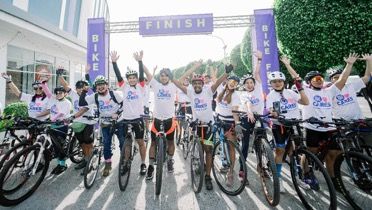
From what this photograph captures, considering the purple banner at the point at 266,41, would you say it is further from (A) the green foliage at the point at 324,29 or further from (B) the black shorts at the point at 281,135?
(B) the black shorts at the point at 281,135

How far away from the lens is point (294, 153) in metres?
→ 3.71

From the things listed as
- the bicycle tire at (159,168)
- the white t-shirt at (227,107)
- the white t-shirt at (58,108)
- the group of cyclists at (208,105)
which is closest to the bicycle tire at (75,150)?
the group of cyclists at (208,105)

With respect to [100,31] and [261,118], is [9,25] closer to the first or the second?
[100,31]

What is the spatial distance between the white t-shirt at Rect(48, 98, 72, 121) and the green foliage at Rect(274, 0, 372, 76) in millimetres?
8030

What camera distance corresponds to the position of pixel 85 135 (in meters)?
5.16

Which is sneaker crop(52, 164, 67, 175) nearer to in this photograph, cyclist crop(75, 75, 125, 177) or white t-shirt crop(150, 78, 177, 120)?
cyclist crop(75, 75, 125, 177)

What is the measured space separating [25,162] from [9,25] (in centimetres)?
774

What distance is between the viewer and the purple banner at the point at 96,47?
10.1m

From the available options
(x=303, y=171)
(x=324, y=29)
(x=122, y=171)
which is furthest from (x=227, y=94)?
(x=324, y=29)

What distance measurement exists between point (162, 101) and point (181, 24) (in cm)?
605

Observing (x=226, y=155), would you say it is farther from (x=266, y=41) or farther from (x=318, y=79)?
(x=266, y=41)

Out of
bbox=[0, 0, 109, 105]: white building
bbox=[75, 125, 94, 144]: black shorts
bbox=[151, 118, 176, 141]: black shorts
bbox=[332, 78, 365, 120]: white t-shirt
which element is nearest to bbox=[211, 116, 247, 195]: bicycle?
bbox=[151, 118, 176, 141]: black shorts

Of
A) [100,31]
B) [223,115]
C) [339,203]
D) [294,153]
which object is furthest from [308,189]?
[100,31]

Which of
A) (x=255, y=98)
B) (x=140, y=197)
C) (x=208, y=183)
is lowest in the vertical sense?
(x=140, y=197)
